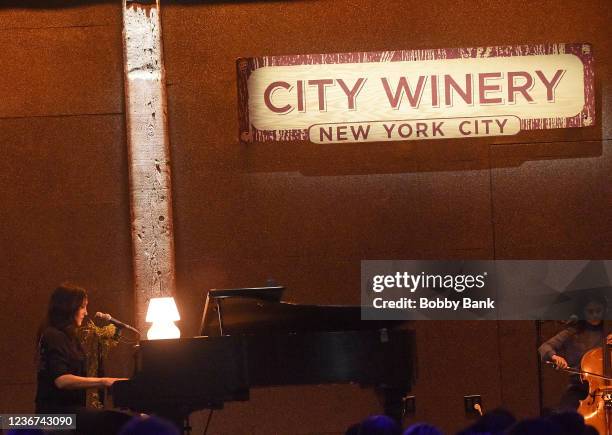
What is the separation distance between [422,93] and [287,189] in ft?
4.02

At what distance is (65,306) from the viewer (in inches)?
214

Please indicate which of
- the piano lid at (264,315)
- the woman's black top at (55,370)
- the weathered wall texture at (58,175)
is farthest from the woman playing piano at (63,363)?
the weathered wall texture at (58,175)

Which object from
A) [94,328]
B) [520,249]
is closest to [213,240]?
[94,328]

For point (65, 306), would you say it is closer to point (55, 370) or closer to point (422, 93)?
point (55, 370)

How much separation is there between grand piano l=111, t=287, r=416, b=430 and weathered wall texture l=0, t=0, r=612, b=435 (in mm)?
1463

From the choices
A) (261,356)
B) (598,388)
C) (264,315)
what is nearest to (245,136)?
(264,315)

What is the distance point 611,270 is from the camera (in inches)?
291

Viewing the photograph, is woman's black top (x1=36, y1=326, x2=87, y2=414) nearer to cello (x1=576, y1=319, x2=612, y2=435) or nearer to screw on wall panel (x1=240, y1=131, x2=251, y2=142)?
screw on wall panel (x1=240, y1=131, x2=251, y2=142)

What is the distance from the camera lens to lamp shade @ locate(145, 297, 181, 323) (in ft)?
22.5

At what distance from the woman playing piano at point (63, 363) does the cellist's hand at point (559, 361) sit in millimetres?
2816

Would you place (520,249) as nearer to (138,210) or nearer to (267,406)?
(267,406)

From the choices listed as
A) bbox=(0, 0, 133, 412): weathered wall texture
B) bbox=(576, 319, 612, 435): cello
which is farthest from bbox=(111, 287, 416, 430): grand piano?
bbox=(0, 0, 133, 412): weathered wall texture

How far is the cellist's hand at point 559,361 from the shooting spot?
6.41 m

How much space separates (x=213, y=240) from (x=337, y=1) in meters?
2.00
